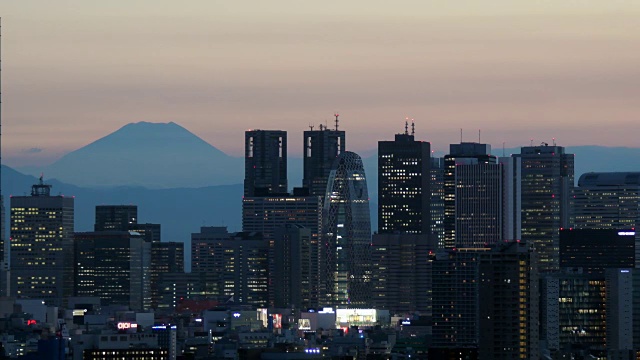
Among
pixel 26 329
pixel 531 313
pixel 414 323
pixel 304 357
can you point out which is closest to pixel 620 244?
pixel 414 323

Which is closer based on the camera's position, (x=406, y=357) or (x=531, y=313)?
(x=531, y=313)

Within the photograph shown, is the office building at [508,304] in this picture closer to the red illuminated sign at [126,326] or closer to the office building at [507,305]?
the office building at [507,305]

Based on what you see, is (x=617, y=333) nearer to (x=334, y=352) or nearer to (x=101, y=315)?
(x=334, y=352)

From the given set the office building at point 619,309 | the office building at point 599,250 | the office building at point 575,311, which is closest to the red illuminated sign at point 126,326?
the office building at point 575,311

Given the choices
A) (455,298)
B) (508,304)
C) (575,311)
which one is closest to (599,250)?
(575,311)

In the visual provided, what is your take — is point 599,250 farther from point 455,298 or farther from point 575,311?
point 455,298

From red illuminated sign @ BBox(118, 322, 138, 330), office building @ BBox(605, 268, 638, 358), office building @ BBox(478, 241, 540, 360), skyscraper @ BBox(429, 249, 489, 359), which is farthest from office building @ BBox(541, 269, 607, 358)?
office building @ BBox(478, 241, 540, 360)
